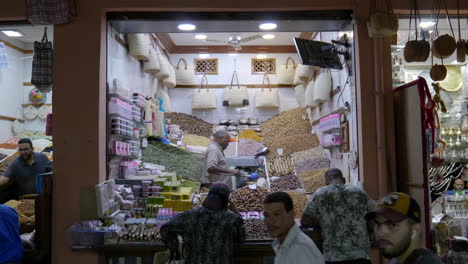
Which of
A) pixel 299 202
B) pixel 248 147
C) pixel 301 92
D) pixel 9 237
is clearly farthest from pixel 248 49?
pixel 9 237

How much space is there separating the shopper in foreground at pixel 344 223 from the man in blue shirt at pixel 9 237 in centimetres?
265

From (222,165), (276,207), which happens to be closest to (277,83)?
(222,165)

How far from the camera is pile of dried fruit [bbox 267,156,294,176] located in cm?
705

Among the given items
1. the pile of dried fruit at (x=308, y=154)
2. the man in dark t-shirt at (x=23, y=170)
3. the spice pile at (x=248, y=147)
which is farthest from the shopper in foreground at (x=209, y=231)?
the spice pile at (x=248, y=147)

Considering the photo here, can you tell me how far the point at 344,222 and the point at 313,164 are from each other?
3424 mm

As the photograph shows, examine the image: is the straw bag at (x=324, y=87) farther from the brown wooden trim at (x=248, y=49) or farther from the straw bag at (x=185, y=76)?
the straw bag at (x=185, y=76)

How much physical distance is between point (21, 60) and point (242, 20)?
6043mm

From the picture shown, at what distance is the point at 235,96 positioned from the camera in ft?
29.4

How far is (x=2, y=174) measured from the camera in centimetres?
A: 585

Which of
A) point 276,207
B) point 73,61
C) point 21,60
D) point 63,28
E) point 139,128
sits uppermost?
point 21,60

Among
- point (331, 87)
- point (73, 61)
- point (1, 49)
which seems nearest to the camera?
point (73, 61)

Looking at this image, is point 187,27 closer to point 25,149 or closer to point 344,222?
point 25,149

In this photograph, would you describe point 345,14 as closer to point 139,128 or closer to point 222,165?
point 222,165

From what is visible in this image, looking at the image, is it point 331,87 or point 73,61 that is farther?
point 331,87
